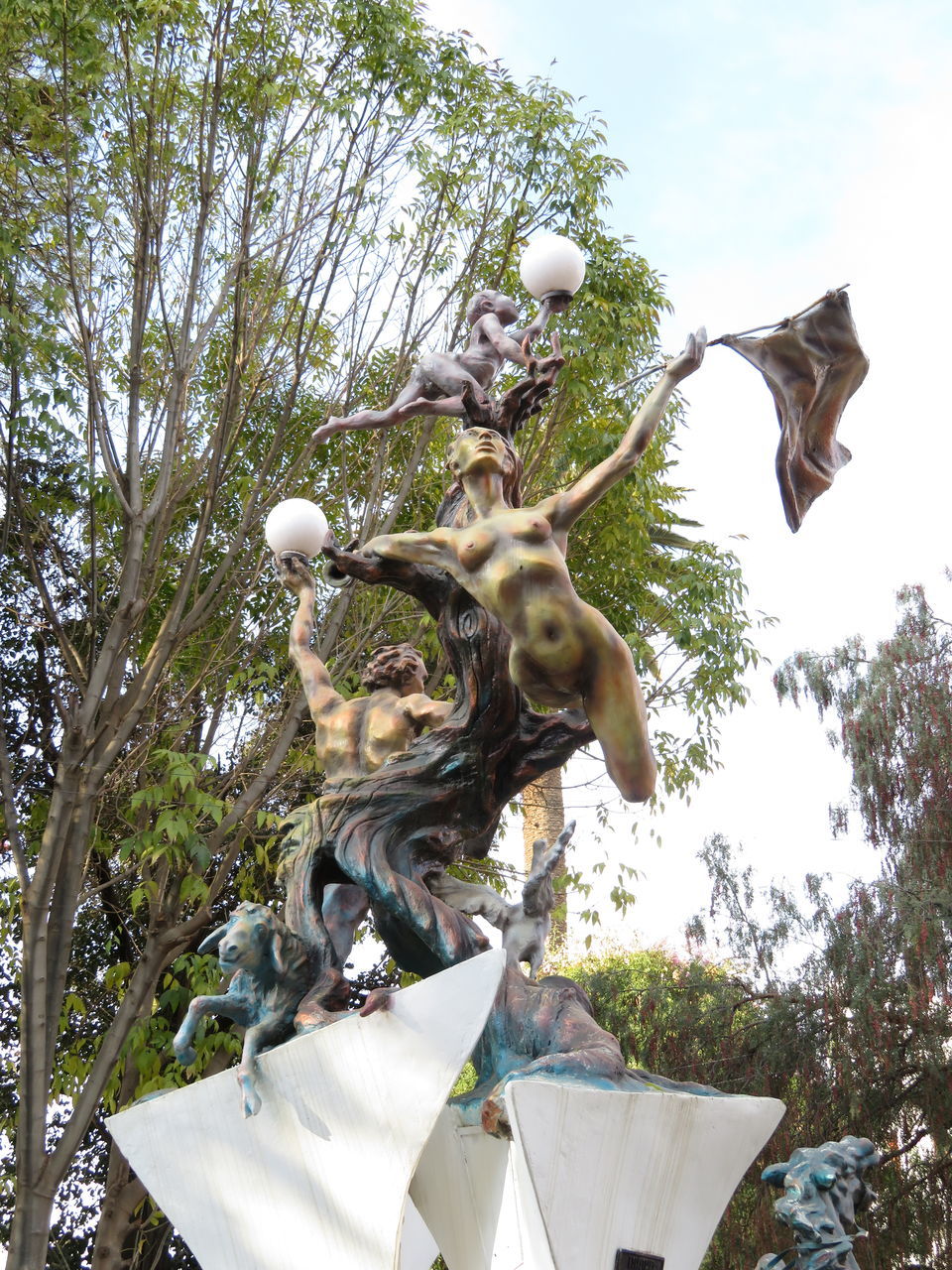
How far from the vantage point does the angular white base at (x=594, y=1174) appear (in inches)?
119

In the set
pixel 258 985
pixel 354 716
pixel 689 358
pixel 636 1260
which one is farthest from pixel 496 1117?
pixel 689 358

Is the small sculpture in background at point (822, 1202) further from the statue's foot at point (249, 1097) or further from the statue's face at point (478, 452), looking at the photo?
the statue's face at point (478, 452)

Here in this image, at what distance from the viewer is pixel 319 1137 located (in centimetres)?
346

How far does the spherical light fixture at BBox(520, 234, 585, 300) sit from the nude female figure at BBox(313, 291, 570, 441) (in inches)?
1.4

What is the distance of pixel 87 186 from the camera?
725cm

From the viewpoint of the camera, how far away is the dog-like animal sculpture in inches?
144

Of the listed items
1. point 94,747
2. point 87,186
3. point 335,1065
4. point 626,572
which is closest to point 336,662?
point 94,747

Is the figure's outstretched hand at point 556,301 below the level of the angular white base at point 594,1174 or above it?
above

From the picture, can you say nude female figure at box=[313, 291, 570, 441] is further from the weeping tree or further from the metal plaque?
the weeping tree

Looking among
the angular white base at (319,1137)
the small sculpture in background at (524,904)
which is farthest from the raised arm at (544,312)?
the angular white base at (319,1137)

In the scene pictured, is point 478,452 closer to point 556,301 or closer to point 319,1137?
point 556,301

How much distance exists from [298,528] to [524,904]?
147 centimetres

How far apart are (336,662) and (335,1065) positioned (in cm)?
410

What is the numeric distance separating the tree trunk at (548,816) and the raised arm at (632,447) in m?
4.55
